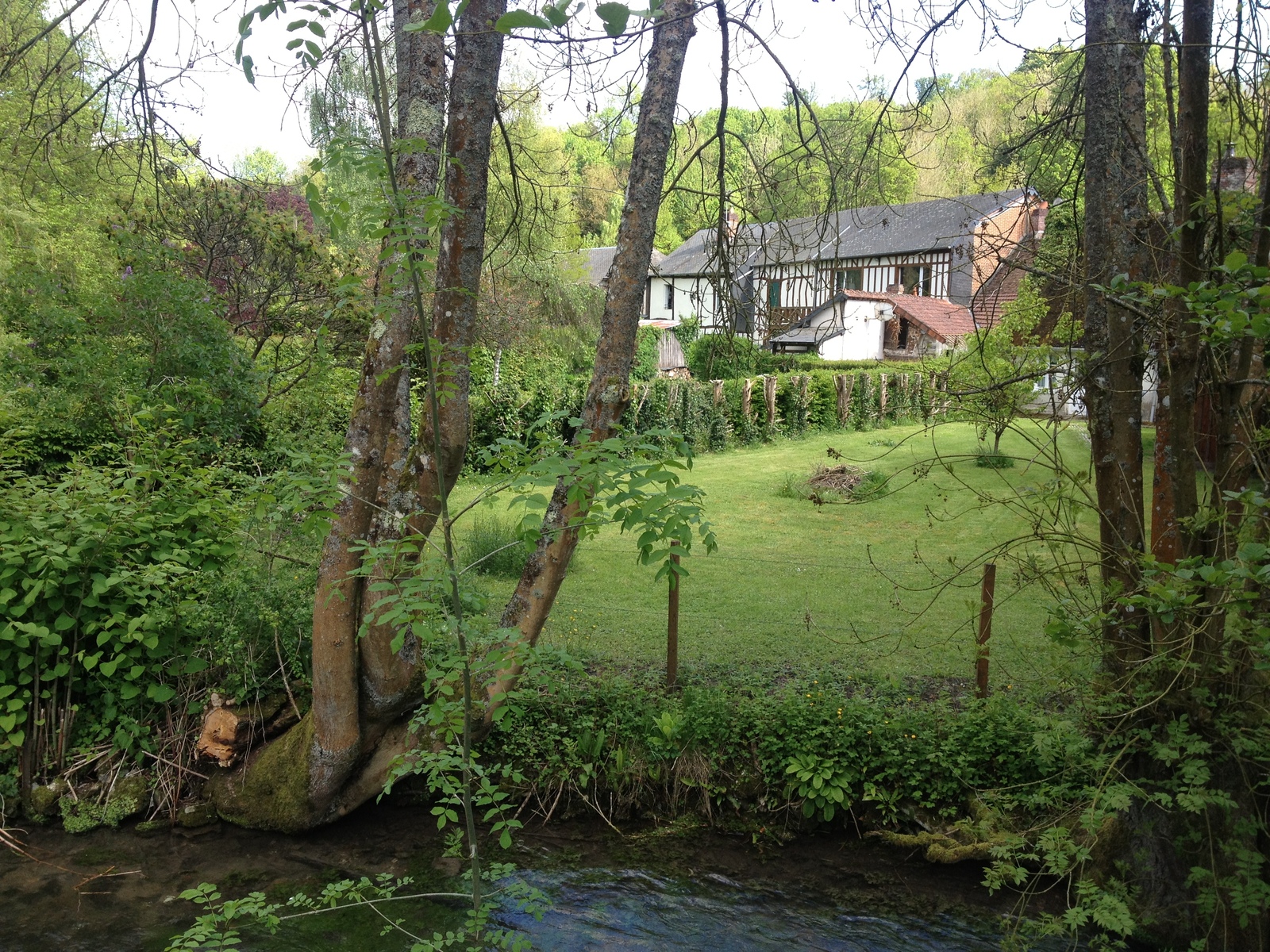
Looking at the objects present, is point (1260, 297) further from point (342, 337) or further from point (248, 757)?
point (342, 337)

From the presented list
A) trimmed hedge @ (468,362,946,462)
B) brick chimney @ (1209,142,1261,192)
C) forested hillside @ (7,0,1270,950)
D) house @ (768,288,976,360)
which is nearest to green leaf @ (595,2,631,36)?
forested hillside @ (7,0,1270,950)

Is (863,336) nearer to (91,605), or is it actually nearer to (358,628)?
(358,628)

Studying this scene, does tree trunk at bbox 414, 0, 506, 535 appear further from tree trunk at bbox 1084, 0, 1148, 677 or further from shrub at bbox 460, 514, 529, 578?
shrub at bbox 460, 514, 529, 578

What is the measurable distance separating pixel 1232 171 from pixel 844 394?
16068 mm

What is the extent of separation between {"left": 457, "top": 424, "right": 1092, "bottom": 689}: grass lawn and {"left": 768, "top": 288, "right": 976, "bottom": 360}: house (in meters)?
15.8

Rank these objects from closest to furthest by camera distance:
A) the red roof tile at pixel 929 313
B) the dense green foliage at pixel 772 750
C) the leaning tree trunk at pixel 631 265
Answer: the dense green foliage at pixel 772 750
the leaning tree trunk at pixel 631 265
the red roof tile at pixel 929 313

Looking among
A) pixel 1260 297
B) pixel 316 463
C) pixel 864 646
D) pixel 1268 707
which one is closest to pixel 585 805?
pixel 864 646

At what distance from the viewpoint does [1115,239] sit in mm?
4523

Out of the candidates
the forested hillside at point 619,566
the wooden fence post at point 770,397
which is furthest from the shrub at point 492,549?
the wooden fence post at point 770,397

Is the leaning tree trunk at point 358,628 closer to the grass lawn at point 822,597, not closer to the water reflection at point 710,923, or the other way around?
the water reflection at point 710,923

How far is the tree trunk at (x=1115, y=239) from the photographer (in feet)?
14.7

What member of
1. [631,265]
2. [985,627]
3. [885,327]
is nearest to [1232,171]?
[985,627]

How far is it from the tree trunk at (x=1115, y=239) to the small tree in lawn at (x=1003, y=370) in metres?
0.36

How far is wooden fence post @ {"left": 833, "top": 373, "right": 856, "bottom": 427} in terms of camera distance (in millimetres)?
22312
